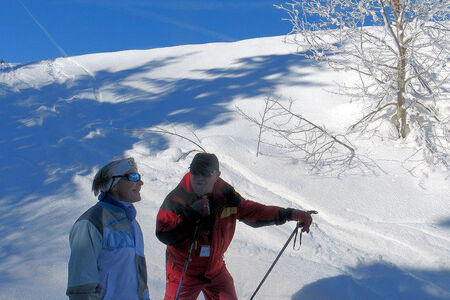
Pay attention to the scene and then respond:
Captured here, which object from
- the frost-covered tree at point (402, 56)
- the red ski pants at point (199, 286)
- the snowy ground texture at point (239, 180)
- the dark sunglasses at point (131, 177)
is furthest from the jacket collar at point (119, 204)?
the frost-covered tree at point (402, 56)

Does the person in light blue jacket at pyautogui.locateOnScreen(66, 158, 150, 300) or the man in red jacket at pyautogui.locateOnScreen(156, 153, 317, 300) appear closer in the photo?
the person in light blue jacket at pyautogui.locateOnScreen(66, 158, 150, 300)

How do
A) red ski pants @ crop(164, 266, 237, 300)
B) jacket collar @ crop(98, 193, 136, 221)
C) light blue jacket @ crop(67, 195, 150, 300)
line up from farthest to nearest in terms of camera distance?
red ski pants @ crop(164, 266, 237, 300) < jacket collar @ crop(98, 193, 136, 221) < light blue jacket @ crop(67, 195, 150, 300)

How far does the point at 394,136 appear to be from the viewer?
26.1ft

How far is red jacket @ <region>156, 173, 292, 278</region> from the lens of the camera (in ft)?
9.68

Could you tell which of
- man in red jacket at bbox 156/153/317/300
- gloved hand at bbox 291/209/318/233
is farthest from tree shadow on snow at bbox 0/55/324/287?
gloved hand at bbox 291/209/318/233

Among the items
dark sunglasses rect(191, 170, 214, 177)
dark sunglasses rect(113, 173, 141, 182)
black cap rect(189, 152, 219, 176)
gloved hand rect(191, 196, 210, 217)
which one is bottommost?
gloved hand rect(191, 196, 210, 217)

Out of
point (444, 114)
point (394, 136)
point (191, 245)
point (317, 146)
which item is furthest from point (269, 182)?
point (191, 245)

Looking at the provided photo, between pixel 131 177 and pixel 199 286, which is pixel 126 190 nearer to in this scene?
pixel 131 177

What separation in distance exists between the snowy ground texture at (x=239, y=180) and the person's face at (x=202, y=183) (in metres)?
1.69

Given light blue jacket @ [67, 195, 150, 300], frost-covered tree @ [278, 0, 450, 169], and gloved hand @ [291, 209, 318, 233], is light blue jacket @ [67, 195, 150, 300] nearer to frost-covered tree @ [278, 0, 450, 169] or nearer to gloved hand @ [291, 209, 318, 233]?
gloved hand @ [291, 209, 318, 233]

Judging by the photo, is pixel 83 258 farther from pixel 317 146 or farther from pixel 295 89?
pixel 295 89

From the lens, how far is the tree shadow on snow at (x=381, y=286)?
4.12m

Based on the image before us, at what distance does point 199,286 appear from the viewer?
3.20 meters

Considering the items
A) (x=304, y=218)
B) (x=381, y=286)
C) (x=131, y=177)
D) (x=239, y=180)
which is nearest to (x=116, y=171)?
(x=131, y=177)
